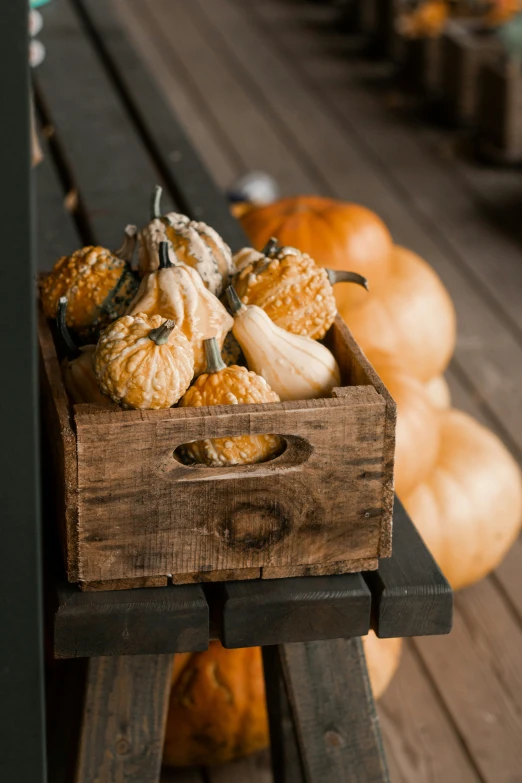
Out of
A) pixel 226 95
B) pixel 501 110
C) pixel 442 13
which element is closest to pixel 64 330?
pixel 501 110

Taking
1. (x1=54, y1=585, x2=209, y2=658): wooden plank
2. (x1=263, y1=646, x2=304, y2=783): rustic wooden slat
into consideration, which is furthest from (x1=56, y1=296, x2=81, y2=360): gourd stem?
(x1=263, y1=646, x2=304, y2=783): rustic wooden slat

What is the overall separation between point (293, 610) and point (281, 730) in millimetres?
421

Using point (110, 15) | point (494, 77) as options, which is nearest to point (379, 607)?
point (110, 15)

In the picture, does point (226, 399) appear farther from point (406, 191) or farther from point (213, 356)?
point (406, 191)

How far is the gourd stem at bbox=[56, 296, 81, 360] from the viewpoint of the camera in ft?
3.28

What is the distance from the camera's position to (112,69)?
2389 millimetres

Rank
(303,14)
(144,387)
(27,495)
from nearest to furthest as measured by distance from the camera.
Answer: (27,495) → (144,387) → (303,14)

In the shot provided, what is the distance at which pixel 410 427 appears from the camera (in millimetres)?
1561

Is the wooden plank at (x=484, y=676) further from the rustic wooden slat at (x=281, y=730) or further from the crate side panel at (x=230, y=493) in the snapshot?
the crate side panel at (x=230, y=493)

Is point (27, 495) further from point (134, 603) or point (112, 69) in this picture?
point (112, 69)

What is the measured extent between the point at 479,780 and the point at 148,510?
2.91 ft

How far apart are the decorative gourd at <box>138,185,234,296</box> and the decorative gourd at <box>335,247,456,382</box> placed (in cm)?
86

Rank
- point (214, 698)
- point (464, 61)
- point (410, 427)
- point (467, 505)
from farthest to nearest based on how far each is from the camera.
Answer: point (464, 61), point (467, 505), point (410, 427), point (214, 698)

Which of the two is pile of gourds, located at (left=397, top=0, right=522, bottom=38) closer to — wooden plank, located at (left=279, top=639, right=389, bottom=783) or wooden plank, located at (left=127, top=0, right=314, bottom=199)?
wooden plank, located at (left=127, top=0, right=314, bottom=199)
